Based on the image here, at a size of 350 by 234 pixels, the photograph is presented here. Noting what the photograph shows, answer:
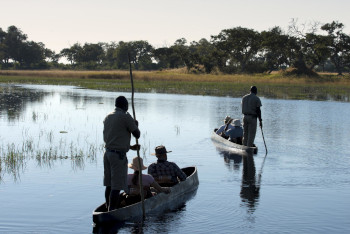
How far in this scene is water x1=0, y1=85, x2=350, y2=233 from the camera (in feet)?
35.6

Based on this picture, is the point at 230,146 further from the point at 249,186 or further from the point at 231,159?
the point at 249,186

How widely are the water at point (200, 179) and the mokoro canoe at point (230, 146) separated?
335mm

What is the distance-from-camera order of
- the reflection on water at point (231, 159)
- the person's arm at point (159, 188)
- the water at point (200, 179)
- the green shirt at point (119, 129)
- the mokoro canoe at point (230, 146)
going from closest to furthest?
the green shirt at point (119, 129)
the water at point (200, 179)
the person's arm at point (159, 188)
the reflection on water at point (231, 159)
the mokoro canoe at point (230, 146)

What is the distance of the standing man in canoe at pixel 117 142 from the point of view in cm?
998

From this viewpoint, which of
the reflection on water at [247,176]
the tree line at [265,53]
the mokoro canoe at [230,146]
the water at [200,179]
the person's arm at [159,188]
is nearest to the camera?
the water at [200,179]

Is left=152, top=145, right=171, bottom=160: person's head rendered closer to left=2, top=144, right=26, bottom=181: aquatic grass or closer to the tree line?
left=2, top=144, right=26, bottom=181: aquatic grass

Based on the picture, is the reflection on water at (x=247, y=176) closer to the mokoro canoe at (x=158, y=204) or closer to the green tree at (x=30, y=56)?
the mokoro canoe at (x=158, y=204)

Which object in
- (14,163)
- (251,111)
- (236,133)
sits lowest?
(14,163)

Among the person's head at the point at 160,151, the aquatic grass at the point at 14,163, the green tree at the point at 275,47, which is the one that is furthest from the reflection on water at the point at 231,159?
the green tree at the point at 275,47

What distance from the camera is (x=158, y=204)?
11.6 metres

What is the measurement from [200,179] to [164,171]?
9.41 feet

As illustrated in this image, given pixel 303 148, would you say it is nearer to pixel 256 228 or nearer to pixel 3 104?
pixel 256 228

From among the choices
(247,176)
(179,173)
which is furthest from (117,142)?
(247,176)

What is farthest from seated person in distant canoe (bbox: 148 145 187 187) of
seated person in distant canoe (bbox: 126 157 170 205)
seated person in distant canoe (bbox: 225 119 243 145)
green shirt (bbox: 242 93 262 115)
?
seated person in distant canoe (bbox: 225 119 243 145)
